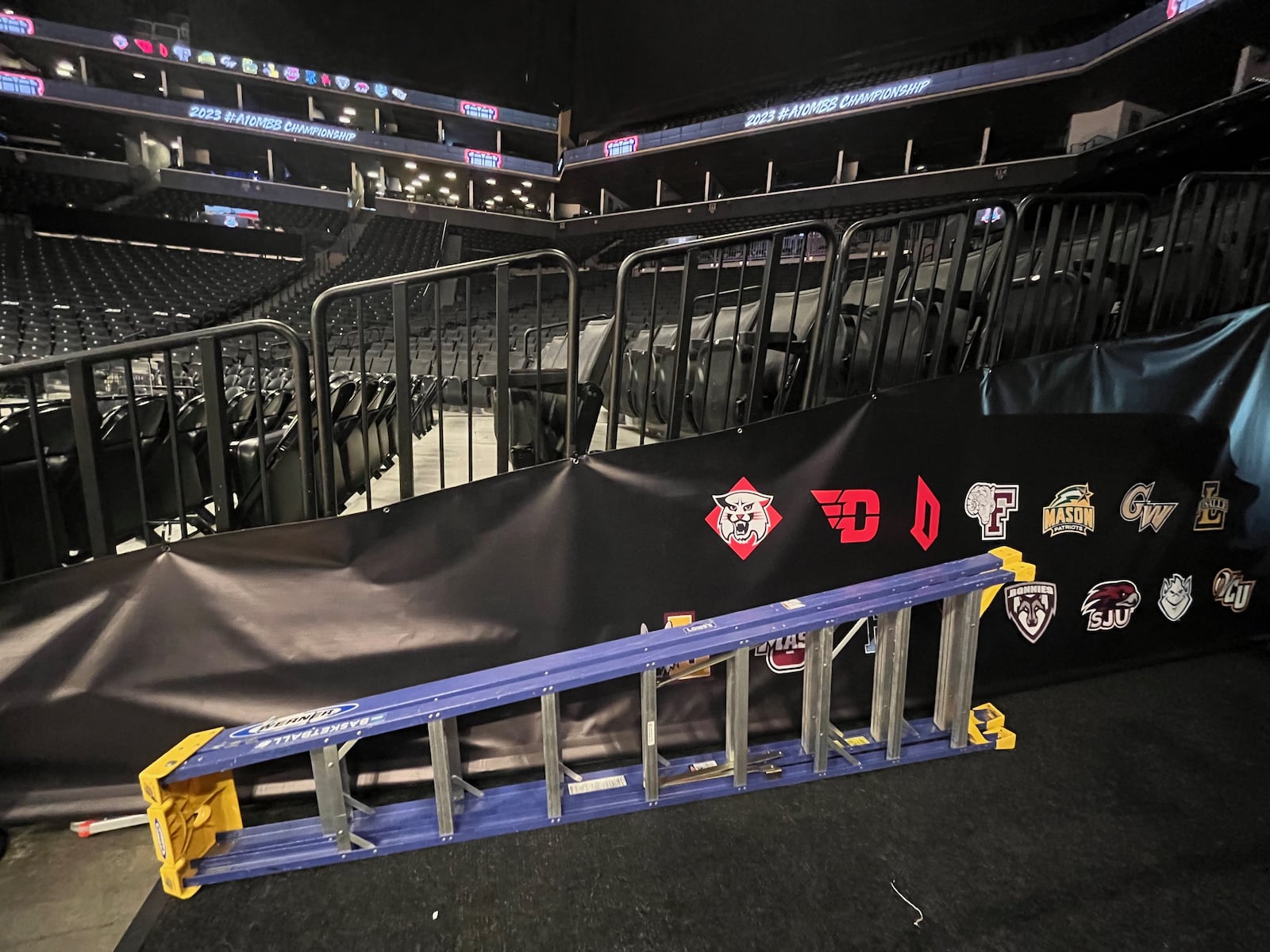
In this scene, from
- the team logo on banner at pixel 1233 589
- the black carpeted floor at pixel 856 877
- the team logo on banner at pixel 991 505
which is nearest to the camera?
the black carpeted floor at pixel 856 877

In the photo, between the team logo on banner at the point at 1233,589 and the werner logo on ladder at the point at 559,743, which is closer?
the werner logo on ladder at the point at 559,743

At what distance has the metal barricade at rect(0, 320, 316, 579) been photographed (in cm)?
188

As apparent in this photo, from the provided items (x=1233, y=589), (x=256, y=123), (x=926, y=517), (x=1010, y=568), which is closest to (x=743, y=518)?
(x=926, y=517)

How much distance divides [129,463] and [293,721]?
1.37 m

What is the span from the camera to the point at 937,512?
245 cm

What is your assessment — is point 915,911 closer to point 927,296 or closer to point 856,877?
point 856,877

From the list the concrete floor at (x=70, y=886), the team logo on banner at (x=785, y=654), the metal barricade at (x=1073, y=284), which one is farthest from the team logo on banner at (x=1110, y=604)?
the concrete floor at (x=70, y=886)

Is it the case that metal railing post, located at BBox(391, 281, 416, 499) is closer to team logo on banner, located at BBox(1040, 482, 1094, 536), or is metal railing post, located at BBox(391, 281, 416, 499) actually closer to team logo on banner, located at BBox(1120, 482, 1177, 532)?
team logo on banner, located at BBox(1040, 482, 1094, 536)

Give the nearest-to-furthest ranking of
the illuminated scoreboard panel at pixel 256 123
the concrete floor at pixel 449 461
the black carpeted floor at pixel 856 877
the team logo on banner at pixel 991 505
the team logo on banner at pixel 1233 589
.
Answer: the black carpeted floor at pixel 856 877, the team logo on banner at pixel 991 505, the team logo on banner at pixel 1233 589, the concrete floor at pixel 449 461, the illuminated scoreboard panel at pixel 256 123

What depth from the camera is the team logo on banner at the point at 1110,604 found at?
2701 millimetres

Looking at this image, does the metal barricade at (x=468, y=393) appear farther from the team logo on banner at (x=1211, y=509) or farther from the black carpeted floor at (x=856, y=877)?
the team logo on banner at (x=1211, y=509)

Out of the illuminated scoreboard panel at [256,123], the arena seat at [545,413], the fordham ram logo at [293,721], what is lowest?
the fordham ram logo at [293,721]

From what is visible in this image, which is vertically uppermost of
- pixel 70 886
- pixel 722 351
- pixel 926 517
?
pixel 722 351

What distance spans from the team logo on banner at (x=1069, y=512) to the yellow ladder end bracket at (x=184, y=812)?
3.20 m
